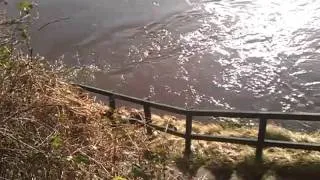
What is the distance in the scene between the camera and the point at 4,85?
16.4 ft

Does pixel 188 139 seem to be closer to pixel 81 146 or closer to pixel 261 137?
pixel 261 137

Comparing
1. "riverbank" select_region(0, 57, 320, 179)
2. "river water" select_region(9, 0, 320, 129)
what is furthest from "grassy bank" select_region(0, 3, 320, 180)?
"river water" select_region(9, 0, 320, 129)

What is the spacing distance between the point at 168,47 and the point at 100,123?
30.3 ft

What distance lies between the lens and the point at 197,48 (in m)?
14.8

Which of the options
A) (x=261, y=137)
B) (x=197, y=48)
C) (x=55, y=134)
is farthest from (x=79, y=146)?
(x=197, y=48)

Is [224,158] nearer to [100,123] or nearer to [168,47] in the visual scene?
[100,123]

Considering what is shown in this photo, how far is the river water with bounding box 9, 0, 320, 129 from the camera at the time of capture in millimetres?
12727

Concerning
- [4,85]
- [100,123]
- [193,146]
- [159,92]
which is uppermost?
[4,85]

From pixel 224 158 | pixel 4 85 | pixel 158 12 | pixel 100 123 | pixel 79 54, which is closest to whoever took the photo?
pixel 4 85

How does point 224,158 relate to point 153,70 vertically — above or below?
above

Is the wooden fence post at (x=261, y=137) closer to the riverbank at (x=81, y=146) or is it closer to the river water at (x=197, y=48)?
the riverbank at (x=81, y=146)

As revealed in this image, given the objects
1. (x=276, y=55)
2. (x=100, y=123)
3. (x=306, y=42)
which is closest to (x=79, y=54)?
(x=276, y=55)

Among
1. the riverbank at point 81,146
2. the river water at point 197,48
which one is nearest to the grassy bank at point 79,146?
the riverbank at point 81,146

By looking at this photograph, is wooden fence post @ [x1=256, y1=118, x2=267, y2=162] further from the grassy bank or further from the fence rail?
the grassy bank
